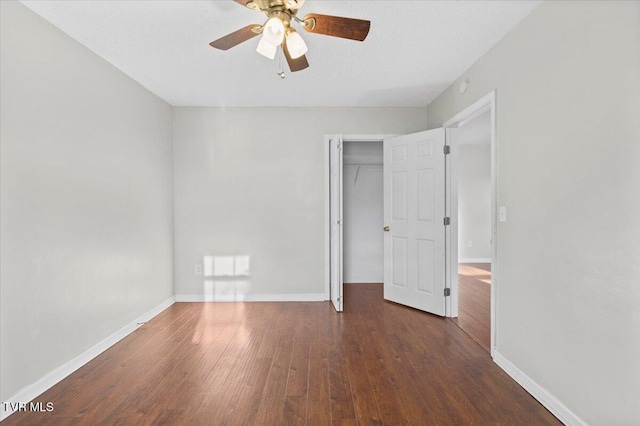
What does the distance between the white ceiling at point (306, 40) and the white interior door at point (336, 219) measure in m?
0.65

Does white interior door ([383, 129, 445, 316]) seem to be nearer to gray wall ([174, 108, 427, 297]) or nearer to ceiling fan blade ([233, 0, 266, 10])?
gray wall ([174, 108, 427, 297])

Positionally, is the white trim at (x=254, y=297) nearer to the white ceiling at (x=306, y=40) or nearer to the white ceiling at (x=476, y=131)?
the white ceiling at (x=306, y=40)

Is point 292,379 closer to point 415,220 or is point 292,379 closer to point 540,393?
point 540,393

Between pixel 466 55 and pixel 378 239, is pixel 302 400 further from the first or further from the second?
pixel 378 239

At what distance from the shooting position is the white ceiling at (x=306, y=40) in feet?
7.16

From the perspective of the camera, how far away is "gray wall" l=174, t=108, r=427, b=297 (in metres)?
4.28

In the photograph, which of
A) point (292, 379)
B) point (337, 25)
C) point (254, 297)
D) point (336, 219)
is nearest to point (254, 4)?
point (337, 25)

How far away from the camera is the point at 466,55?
2.86 m

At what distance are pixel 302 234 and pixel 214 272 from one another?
122cm

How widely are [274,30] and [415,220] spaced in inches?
108

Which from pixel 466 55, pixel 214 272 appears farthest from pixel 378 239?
pixel 466 55

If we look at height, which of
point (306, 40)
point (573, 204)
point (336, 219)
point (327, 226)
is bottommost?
point (327, 226)

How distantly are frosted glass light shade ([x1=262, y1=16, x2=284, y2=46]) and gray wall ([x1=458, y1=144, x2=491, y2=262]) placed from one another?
20.1 feet

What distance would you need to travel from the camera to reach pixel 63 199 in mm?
2449
